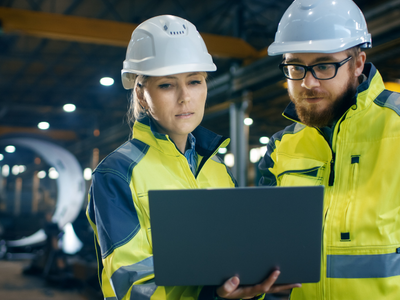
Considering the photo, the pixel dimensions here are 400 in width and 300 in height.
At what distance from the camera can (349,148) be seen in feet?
5.23

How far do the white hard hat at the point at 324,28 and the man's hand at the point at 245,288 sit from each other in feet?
3.23

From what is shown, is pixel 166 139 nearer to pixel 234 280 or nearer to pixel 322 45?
pixel 234 280

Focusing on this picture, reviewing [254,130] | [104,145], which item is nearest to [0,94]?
[104,145]

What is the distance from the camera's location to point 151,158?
4.89ft

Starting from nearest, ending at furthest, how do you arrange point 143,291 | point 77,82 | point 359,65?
point 143,291, point 359,65, point 77,82

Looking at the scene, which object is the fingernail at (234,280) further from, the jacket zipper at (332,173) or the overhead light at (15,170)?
the overhead light at (15,170)

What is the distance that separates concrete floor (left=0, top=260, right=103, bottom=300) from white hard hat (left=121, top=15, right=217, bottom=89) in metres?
5.82

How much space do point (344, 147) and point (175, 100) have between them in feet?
2.37

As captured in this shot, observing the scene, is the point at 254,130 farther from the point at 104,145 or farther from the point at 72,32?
the point at 72,32

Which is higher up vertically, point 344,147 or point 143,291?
point 344,147

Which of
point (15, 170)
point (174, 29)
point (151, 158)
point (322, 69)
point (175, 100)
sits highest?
point (174, 29)

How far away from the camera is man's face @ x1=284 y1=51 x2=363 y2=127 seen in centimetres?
165

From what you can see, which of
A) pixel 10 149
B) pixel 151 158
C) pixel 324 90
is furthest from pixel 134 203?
pixel 10 149

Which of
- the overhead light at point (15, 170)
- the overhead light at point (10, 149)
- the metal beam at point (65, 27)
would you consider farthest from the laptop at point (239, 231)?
the overhead light at point (15, 170)
